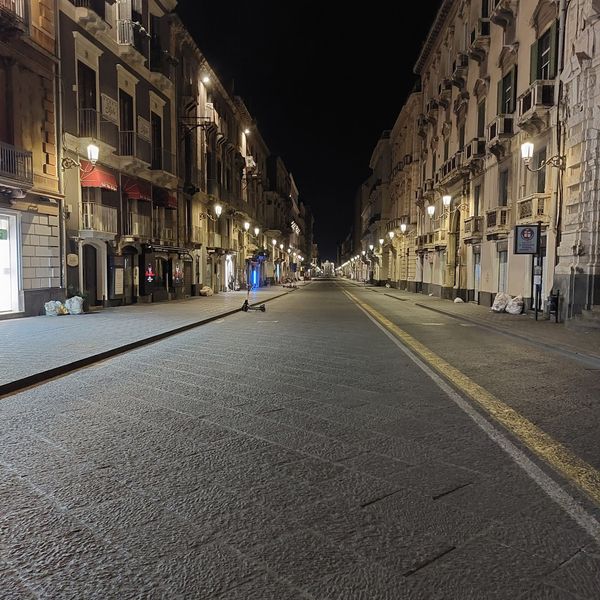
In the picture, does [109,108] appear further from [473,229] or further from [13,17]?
[473,229]

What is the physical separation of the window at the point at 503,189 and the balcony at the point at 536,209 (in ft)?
12.7

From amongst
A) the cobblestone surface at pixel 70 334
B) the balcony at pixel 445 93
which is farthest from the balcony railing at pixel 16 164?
the balcony at pixel 445 93

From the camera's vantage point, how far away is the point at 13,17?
47.9 feet

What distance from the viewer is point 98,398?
21.5ft

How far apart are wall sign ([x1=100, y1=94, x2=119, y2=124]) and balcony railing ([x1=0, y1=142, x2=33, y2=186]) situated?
5720 millimetres

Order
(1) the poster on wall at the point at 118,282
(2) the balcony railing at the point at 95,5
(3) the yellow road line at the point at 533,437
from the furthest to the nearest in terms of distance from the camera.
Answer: (1) the poster on wall at the point at 118,282, (2) the balcony railing at the point at 95,5, (3) the yellow road line at the point at 533,437

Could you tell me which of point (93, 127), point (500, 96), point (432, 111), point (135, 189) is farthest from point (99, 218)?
point (432, 111)

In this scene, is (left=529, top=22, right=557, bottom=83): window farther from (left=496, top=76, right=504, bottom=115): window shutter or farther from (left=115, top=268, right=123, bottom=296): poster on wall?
(left=115, top=268, right=123, bottom=296): poster on wall

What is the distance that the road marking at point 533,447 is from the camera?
3.55m

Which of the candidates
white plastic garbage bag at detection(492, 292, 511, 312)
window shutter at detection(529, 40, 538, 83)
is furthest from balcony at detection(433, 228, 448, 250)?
window shutter at detection(529, 40, 538, 83)

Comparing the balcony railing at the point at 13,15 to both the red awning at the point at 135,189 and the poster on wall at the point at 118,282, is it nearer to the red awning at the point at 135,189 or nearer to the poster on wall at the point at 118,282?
the red awning at the point at 135,189

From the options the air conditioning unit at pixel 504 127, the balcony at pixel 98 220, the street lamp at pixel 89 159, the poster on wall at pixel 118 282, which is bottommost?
the poster on wall at pixel 118 282

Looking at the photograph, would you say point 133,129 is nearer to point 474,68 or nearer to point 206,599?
point 474,68

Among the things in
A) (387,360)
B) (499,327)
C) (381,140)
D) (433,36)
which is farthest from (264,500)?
(381,140)
